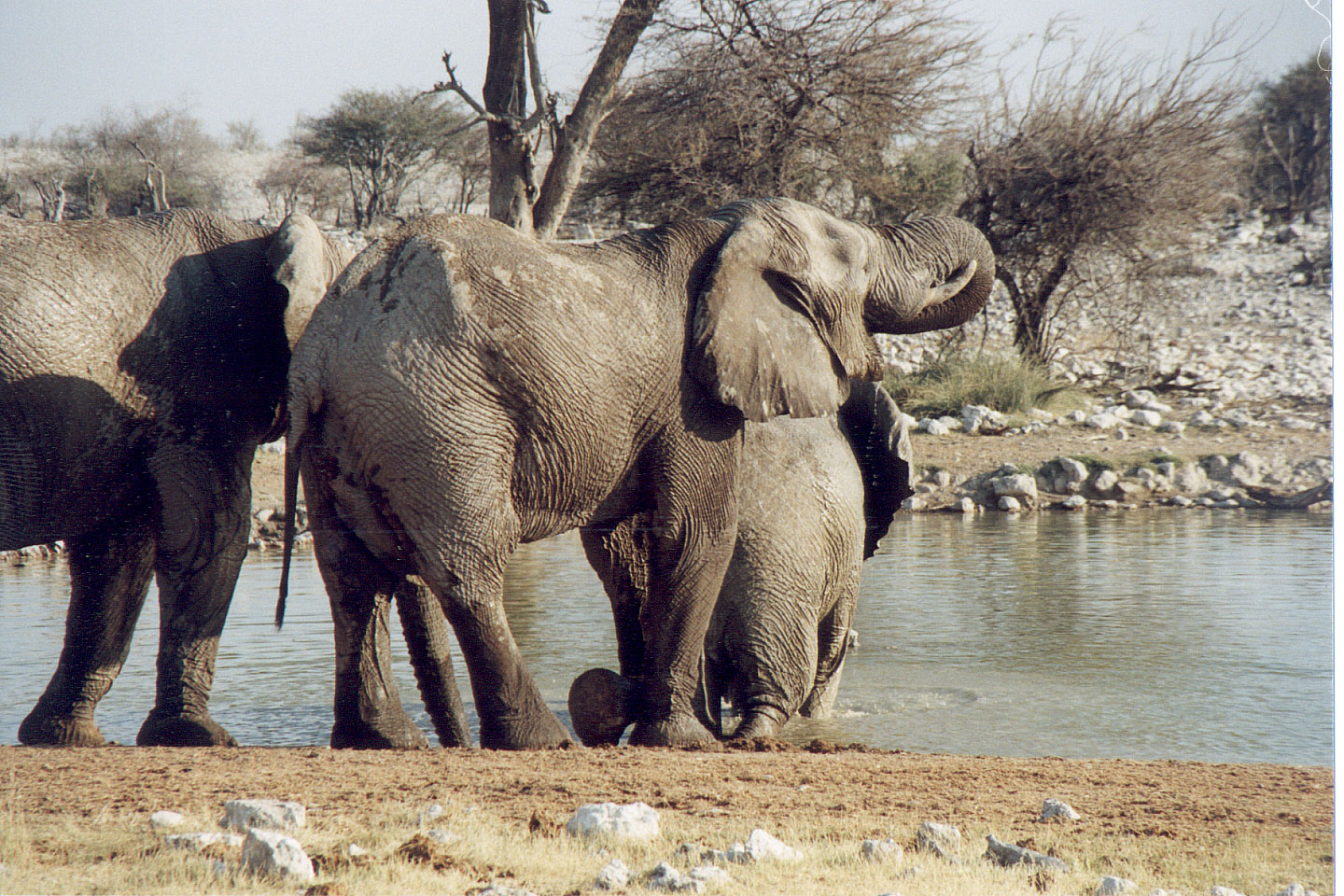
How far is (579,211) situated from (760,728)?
42.7 feet

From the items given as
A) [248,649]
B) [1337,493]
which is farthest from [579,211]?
[1337,493]

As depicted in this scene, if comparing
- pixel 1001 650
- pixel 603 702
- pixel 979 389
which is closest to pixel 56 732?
pixel 603 702

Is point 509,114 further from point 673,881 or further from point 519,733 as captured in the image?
point 673,881

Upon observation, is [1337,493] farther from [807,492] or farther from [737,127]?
[737,127]

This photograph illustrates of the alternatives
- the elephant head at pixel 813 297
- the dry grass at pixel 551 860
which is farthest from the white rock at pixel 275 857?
the elephant head at pixel 813 297

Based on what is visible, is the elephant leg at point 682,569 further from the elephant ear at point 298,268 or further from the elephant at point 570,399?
the elephant ear at point 298,268

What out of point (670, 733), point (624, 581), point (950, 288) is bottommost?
point (670, 733)

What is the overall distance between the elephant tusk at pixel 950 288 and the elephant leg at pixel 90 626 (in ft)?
9.74

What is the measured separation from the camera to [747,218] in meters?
4.55

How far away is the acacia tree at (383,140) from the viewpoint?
16453mm

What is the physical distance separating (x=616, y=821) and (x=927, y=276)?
2517 millimetres

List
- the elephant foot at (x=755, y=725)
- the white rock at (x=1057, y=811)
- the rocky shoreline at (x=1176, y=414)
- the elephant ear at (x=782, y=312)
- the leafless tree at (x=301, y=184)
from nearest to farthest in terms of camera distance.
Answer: the white rock at (x=1057, y=811)
the elephant ear at (x=782, y=312)
the elephant foot at (x=755, y=725)
the rocky shoreline at (x=1176, y=414)
the leafless tree at (x=301, y=184)

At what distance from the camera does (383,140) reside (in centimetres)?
1695

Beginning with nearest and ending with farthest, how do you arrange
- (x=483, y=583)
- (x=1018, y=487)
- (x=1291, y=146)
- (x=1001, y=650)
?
1. (x=483, y=583)
2. (x=1001, y=650)
3. (x=1018, y=487)
4. (x=1291, y=146)
